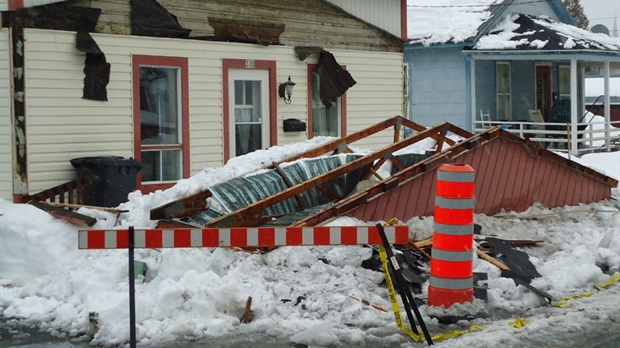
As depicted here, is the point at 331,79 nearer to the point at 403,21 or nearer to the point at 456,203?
the point at 403,21

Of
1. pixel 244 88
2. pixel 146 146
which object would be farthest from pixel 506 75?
pixel 146 146

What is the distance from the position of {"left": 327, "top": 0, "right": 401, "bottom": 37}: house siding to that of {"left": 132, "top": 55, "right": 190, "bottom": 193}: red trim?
4.08m

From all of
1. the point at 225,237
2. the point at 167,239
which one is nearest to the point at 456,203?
the point at 225,237

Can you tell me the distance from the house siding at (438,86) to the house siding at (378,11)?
24.1 feet

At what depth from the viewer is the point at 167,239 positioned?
6547 mm

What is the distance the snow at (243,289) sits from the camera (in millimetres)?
7328

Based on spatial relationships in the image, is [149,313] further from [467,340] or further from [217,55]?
[217,55]

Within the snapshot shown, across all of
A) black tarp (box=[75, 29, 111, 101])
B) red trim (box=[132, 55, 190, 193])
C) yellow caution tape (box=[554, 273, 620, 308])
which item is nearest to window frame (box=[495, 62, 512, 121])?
red trim (box=[132, 55, 190, 193])

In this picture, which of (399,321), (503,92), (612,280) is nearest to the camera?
(399,321)

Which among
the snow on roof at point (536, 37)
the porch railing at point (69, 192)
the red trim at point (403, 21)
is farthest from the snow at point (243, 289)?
the snow on roof at point (536, 37)

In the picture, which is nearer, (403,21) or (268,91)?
(268,91)

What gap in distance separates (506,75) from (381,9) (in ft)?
33.4

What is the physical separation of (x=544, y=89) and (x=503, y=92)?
2.01 metres

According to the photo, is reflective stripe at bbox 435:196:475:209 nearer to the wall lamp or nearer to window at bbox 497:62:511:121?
the wall lamp
